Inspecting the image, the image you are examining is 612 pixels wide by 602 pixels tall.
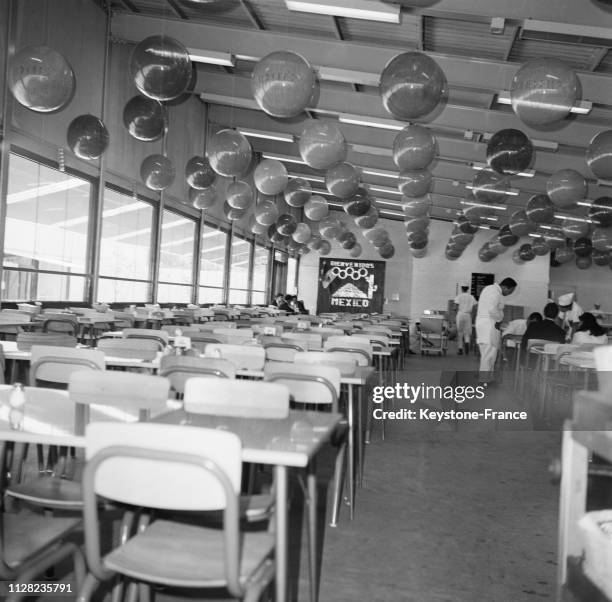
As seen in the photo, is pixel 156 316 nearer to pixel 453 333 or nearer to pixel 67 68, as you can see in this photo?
pixel 67 68

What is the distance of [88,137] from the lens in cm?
827

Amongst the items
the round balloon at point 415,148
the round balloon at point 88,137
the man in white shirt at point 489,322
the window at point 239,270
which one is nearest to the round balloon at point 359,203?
the round balloon at point 415,148

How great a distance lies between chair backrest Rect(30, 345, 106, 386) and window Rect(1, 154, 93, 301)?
5318 millimetres

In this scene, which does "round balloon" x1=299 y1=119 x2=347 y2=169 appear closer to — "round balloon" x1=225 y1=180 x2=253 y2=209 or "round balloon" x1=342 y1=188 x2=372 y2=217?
"round balloon" x1=225 y1=180 x2=253 y2=209

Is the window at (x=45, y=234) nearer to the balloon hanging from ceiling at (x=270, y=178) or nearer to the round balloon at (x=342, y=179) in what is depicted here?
A: the balloon hanging from ceiling at (x=270, y=178)

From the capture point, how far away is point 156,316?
10.5 meters

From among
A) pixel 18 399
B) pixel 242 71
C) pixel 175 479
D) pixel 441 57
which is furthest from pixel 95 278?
pixel 175 479

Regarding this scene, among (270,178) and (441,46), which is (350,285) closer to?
(270,178)

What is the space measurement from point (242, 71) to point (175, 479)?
12.2 m

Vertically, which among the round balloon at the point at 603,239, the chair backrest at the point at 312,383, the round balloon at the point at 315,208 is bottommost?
the chair backrest at the point at 312,383

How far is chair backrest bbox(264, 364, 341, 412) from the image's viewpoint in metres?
3.59

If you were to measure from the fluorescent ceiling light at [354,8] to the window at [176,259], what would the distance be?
7.14 meters

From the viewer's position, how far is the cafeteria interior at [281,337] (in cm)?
202

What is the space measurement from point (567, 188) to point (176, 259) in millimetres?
8571
